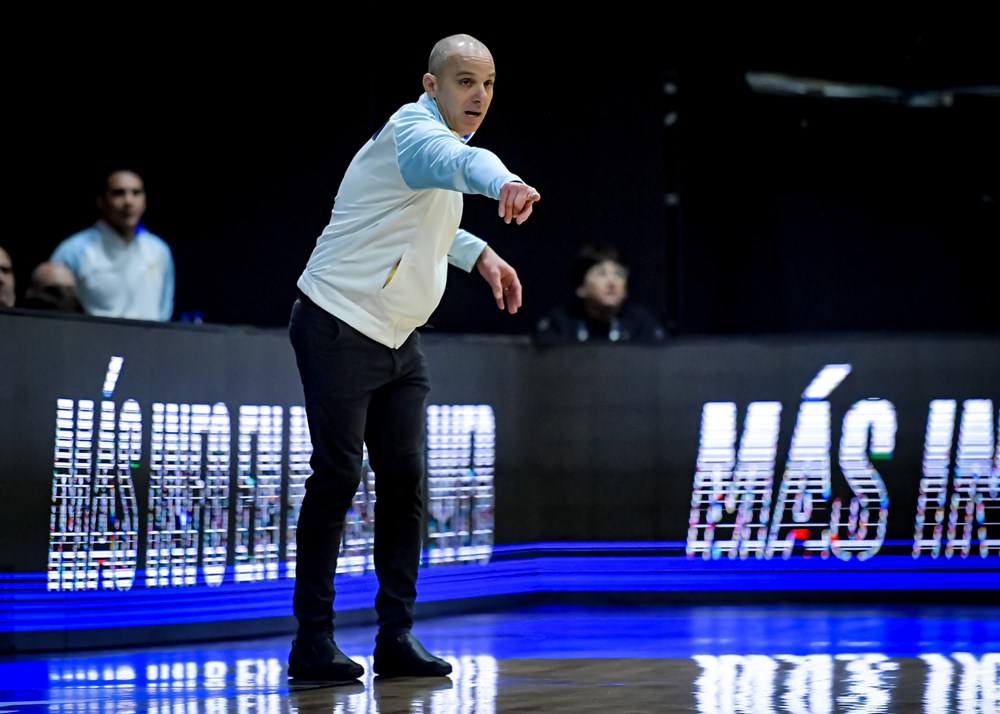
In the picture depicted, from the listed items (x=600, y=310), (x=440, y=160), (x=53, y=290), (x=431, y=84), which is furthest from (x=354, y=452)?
(x=600, y=310)

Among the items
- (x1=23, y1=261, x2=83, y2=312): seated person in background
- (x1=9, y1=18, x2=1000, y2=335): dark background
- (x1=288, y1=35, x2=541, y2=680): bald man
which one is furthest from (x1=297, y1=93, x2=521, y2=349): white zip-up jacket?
(x1=9, y1=18, x2=1000, y2=335): dark background

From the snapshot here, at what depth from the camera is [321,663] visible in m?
3.22

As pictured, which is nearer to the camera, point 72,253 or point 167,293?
point 72,253

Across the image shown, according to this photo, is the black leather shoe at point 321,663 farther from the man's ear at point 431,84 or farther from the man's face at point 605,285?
the man's face at point 605,285

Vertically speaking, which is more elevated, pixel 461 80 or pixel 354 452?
pixel 461 80

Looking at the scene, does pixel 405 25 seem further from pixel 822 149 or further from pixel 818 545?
pixel 818 545

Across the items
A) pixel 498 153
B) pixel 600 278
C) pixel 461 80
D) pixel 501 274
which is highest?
pixel 498 153

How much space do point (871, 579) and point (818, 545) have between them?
21 centimetres

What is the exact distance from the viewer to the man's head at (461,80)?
3.18 meters

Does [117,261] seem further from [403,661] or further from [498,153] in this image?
[403,661]

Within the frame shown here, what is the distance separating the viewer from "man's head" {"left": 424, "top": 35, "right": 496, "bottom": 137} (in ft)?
10.4

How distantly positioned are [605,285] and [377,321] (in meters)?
2.71

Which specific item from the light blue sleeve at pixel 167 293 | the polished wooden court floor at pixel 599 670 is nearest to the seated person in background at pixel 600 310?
the polished wooden court floor at pixel 599 670

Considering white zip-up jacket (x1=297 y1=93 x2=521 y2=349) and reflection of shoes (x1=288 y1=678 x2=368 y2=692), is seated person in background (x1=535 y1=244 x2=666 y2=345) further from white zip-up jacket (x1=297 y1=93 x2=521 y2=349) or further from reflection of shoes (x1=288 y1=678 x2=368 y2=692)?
reflection of shoes (x1=288 y1=678 x2=368 y2=692)
